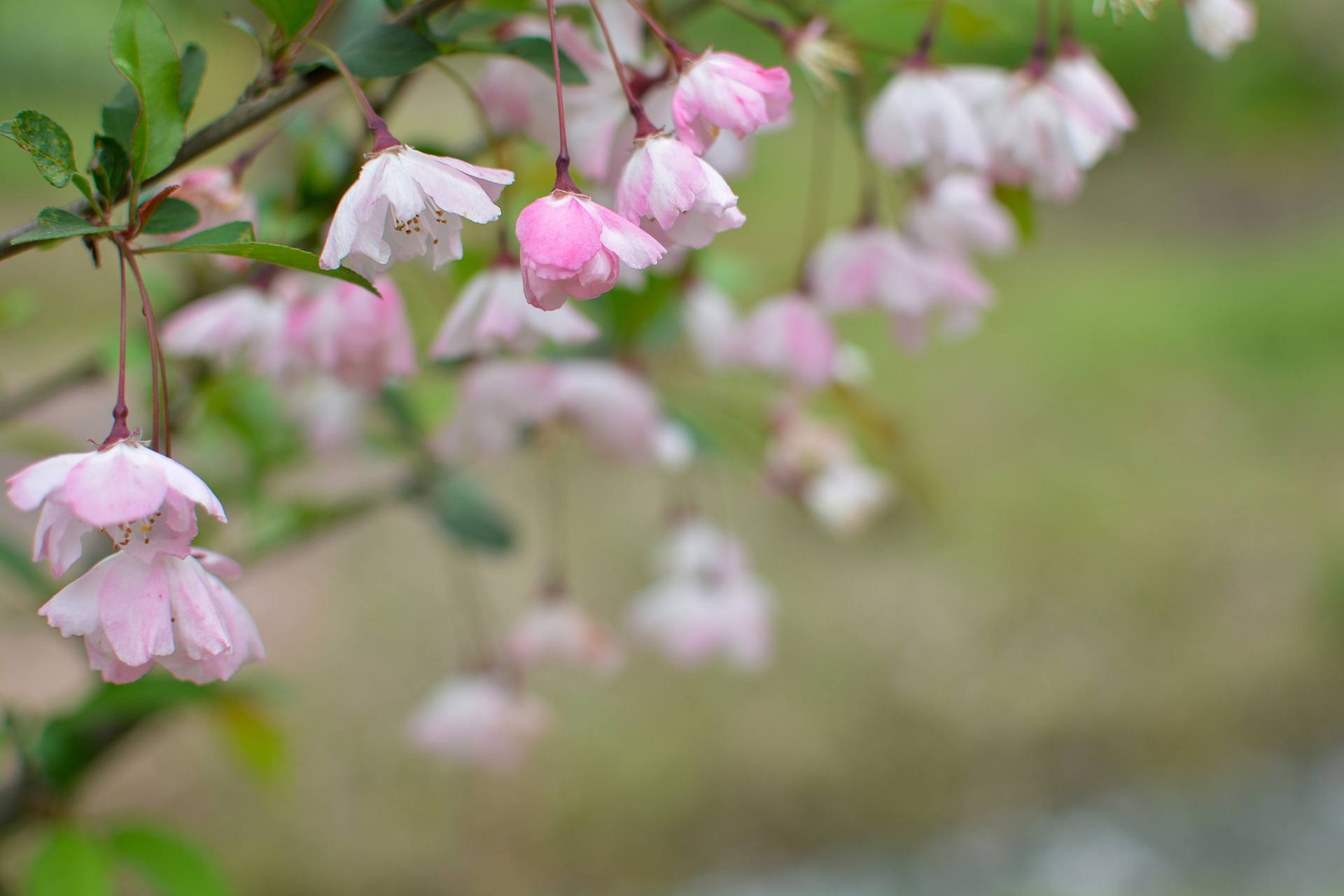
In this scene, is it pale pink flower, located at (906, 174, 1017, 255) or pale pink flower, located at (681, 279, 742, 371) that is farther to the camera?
pale pink flower, located at (681, 279, 742, 371)

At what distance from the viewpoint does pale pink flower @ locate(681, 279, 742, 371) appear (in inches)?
29.4

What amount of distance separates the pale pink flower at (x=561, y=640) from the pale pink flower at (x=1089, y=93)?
57 cm

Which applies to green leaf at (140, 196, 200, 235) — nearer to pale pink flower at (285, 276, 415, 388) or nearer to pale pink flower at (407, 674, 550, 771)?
pale pink flower at (285, 276, 415, 388)

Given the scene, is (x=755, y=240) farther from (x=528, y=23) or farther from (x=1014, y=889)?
(x=528, y=23)

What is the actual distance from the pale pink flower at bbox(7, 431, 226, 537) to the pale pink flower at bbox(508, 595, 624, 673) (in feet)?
1.98

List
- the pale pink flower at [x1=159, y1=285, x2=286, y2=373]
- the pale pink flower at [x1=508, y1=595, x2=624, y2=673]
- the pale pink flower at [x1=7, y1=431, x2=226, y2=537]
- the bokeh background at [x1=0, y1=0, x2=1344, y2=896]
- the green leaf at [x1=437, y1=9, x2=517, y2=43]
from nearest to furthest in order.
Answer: the pale pink flower at [x1=7, y1=431, x2=226, y2=537], the green leaf at [x1=437, y1=9, x2=517, y2=43], the pale pink flower at [x1=159, y1=285, x2=286, y2=373], the pale pink flower at [x1=508, y1=595, x2=624, y2=673], the bokeh background at [x1=0, y1=0, x2=1344, y2=896]

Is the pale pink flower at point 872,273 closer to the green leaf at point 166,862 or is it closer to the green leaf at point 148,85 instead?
the green leaf at point 148,85

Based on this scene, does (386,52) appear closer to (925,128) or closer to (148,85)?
(148,85)

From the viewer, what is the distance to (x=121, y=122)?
40cm

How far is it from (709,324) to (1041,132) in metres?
0.29

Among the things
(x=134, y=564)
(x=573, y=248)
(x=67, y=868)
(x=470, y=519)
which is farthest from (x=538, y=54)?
(x=67, y=868)

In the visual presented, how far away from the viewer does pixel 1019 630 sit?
7.99 feet

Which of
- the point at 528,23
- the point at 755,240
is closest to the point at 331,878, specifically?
the point at 528,23

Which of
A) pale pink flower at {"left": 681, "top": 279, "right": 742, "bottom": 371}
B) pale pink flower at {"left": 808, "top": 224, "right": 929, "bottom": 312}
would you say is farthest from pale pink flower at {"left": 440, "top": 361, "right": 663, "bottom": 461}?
pale pink flower at {"left": 808, "top": 224, "right": 929, "bottom": 312}
